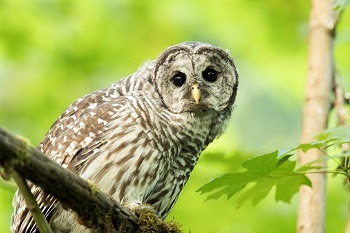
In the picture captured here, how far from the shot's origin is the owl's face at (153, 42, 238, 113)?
4.64 m

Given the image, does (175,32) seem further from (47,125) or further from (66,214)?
(66,214)

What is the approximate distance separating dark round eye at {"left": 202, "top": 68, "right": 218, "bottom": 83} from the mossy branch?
1.30 meters

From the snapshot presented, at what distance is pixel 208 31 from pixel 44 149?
14.0 feet

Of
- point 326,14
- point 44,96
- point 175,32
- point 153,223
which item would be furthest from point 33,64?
point 153,223

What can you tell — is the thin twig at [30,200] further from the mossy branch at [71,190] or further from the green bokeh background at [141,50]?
the green bokeh background at [141,50]

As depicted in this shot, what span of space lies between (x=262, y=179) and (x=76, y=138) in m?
1.38

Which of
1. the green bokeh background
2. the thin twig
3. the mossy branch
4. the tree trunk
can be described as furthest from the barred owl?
the green bokeh background

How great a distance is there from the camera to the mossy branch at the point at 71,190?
2494mm

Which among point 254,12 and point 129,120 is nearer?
point 129,120

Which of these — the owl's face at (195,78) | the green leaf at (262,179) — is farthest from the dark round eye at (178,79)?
the green leaf at (262,179)

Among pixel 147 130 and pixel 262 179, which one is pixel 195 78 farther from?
pixel 262 179

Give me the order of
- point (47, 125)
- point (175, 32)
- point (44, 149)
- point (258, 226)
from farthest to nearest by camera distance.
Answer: point (175, 32)
point (47, 125)
point (258, 226)
point (44, 149)

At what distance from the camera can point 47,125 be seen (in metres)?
7.59

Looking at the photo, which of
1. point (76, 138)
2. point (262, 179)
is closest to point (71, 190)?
point (262, 179)
